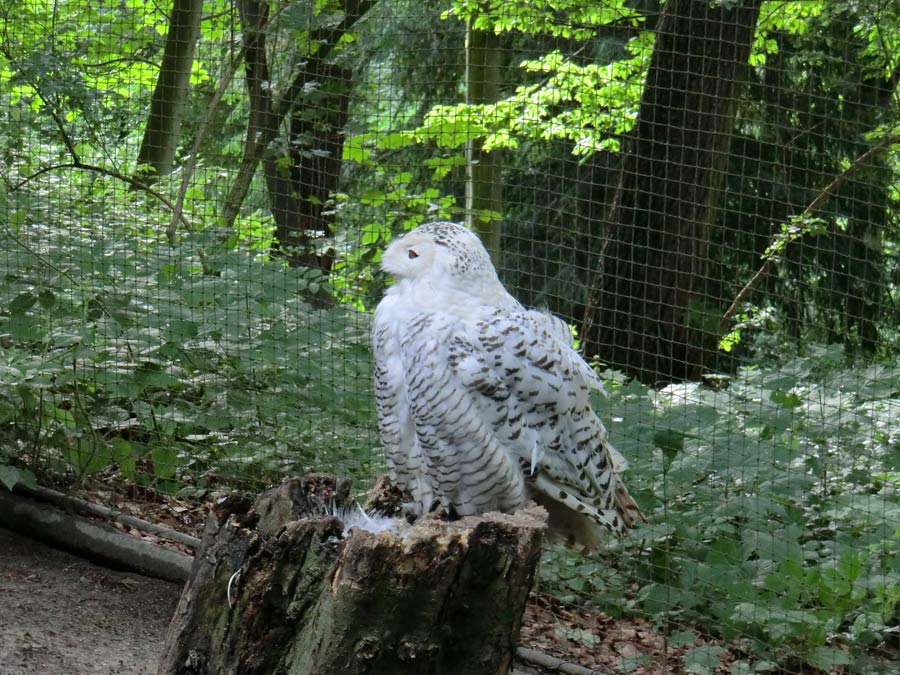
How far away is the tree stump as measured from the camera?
196cm

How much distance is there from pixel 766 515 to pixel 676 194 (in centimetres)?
179

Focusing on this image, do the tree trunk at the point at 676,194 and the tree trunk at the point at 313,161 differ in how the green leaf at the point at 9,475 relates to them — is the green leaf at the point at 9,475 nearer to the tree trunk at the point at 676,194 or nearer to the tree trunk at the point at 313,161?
the tree trunk at the point at 313,161

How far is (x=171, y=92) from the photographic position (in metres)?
5.38

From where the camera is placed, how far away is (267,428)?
14.5ft

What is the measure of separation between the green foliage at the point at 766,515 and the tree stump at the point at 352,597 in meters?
1.51

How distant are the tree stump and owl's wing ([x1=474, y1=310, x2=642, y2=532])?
67cm

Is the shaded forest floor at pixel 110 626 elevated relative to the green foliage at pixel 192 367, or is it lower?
lower

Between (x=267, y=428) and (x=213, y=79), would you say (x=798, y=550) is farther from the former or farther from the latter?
(x=213, y=79)

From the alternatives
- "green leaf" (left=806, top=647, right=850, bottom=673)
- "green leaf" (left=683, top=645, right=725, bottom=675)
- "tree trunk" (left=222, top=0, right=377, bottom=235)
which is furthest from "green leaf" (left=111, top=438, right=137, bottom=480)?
"green leaf" (left=806, top=647, right=850, bottom=673)

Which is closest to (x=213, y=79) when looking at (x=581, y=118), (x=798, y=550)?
(x=581, y=118)

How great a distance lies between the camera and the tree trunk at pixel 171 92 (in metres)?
5.28

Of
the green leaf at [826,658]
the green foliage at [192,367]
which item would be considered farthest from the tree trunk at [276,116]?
the green leaf at [826,658]

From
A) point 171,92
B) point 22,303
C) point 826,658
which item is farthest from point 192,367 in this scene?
point 826,658

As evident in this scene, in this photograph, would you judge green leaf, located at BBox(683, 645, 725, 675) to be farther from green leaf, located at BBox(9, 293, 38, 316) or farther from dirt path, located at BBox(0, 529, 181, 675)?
green leaf, located at BBox(9, 293, 38, 316)
